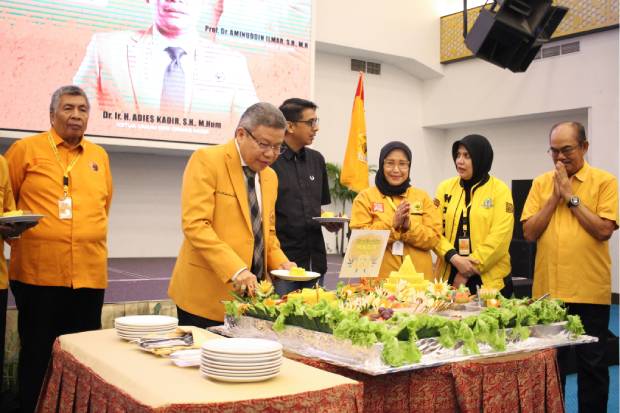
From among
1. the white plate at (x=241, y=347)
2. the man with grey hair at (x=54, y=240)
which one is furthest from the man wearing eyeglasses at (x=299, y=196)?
the white plate at (x=241, y=347)

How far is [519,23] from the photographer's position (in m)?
4.39

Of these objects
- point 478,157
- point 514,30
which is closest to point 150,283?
point 478,157

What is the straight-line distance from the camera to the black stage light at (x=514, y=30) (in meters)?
4.30

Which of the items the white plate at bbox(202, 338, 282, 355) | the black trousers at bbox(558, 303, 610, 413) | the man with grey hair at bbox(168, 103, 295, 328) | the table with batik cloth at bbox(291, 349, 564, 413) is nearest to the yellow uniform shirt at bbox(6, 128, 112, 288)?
the man with grey hair at bbox(168, 103, 295, 328)

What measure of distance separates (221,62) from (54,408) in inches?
210

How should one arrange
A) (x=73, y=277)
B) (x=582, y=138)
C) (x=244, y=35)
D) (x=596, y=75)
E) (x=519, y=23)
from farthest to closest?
(x=596, y=75)
(x=244, y=35)
(x=519, y=23)
(x=582, y=138)
(x=73, y=277)

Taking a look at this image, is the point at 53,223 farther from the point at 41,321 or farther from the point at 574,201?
the point at 574,201

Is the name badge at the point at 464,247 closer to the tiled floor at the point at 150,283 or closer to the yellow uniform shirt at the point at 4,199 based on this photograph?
the tiled floor at the point at 150,283

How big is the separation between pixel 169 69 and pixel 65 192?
3.98 metres

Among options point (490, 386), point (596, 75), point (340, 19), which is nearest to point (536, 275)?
point (490, 386)

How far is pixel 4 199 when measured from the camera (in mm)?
2617

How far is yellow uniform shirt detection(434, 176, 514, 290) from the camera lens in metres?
3.00

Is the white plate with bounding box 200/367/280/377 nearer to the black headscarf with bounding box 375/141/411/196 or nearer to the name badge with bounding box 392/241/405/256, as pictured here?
the name badge with bounding box 392/241/405/256

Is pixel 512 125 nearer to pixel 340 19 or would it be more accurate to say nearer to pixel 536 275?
pixel 340 19
